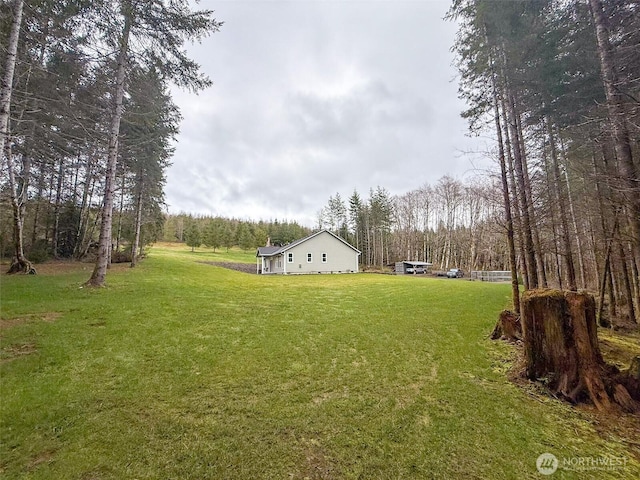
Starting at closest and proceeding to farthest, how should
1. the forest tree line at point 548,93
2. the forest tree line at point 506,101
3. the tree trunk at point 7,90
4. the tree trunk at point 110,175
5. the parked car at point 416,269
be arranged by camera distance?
the tree trunk at point 7,90 < the forest tree line at point 506,101 < the forest tree line at point 548,93 < the tree trunk at point 110,175 < the parked car at point 416,269

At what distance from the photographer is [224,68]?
13.6 meters

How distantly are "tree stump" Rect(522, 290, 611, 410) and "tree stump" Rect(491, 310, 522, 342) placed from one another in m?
1.76

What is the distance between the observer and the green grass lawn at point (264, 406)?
223 centimetres

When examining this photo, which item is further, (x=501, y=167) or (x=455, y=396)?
(x=501, y=167)

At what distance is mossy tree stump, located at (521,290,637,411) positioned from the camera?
11.2ft

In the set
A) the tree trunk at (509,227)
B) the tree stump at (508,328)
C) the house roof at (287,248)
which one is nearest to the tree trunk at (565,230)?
the tree trunk at (509,227)

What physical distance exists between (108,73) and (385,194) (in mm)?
35567

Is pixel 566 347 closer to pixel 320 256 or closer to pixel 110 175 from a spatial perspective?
pixel 110 175

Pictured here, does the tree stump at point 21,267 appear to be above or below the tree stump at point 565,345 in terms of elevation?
above

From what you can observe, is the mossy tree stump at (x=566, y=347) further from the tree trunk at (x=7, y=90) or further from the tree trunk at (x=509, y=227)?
the tree trunk at (x=7, y=90)

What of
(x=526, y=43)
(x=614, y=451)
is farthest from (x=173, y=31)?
(x=614, y=451)

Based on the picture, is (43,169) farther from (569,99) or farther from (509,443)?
(569,99)

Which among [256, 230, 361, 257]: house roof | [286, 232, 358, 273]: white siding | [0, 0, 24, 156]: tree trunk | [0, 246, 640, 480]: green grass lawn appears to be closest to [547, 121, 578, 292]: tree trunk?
[0, 246, 640, 480]: green grass lawn

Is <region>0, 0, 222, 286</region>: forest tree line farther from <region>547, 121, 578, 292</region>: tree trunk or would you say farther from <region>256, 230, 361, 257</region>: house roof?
<region>256, 230, 361, 257</region>: house roof
